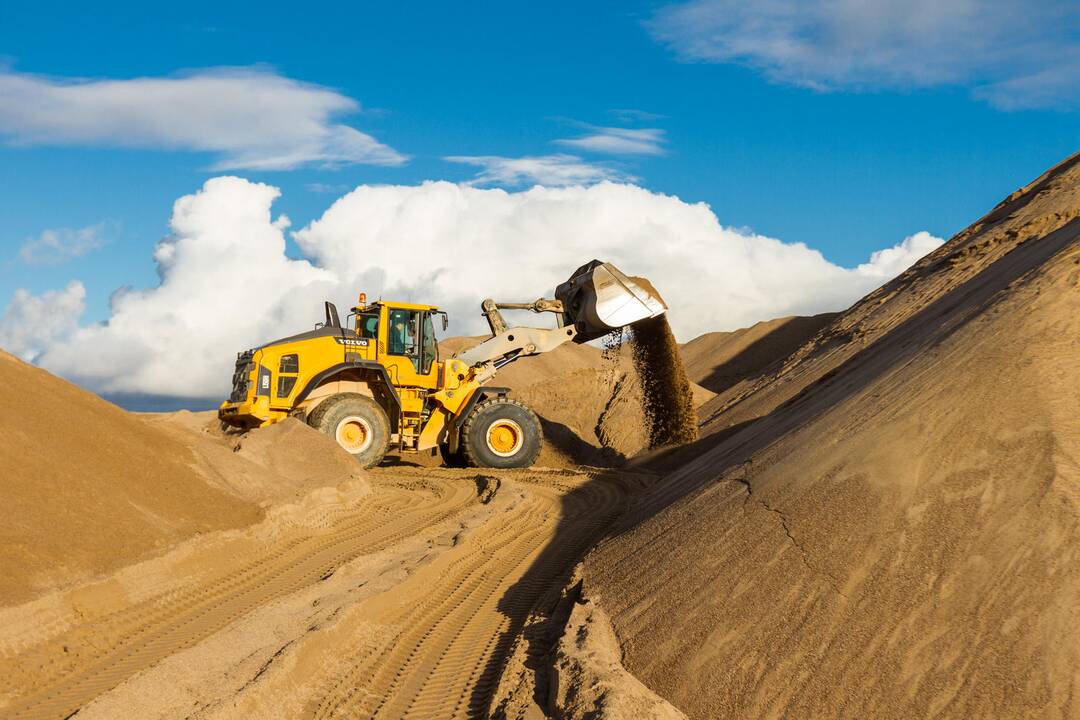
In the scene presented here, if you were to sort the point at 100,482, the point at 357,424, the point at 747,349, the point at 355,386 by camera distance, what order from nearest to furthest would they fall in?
1. the point at 100,482
2. the point at 357,424
3. the point at 355,386
4. the point at 747,349

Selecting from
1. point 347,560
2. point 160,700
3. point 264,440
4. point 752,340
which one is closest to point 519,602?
point 347,560

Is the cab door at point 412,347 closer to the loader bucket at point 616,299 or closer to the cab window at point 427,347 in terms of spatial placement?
the cab window at point 427,347

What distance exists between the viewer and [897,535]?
5.57 metres

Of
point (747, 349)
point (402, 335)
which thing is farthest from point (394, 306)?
point (747, 349)

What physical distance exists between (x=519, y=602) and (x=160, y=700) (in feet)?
9.61

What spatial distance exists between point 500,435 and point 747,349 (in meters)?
21.8

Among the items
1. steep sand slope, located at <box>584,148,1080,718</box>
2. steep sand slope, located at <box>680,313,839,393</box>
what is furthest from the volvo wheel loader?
steep sand slope, located at <box>680,313,839,393</box>

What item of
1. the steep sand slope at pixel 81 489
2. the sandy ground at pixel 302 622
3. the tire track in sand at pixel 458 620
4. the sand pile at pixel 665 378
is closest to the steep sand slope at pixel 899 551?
the tire track in sand at pixel 458 620

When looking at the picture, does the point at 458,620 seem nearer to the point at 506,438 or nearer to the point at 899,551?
the point at 899,551

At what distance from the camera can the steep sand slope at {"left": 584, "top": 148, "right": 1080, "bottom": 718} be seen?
15.4ft

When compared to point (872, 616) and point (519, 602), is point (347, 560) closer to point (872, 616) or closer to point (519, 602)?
point (519, 602)

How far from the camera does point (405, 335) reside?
15.4 m

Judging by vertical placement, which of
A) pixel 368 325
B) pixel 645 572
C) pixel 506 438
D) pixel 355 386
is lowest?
pixel 645 572

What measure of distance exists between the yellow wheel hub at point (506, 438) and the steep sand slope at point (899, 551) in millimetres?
7437
